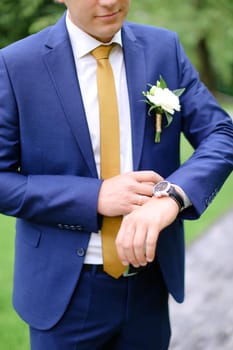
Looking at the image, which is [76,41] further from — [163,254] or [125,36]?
[163,254]

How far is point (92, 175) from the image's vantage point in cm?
222

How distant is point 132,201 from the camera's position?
207cm

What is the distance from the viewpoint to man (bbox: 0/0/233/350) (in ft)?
6.92

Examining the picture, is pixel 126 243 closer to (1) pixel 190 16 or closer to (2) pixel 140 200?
(2) pixel 140 200

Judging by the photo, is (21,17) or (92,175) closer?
(92,175)

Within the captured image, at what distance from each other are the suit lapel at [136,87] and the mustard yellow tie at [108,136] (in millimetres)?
61

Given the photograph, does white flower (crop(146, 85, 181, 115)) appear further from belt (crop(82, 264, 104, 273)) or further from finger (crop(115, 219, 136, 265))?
belt (crop(82, 264, 104, 273))

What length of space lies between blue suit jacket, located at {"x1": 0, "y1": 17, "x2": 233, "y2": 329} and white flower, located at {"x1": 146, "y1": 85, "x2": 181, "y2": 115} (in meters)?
0.05

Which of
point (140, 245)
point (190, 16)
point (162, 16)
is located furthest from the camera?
point (162, 16)

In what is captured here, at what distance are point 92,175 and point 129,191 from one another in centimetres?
20

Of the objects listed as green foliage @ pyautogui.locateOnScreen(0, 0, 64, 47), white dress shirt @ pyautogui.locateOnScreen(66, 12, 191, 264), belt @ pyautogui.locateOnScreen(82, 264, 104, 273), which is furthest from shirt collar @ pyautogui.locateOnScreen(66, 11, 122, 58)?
green foliage @ pyautogui.locateOnScreen(0, 0, 64, 47)

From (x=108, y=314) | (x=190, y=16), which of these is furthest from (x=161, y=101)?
(x=190, y=16)

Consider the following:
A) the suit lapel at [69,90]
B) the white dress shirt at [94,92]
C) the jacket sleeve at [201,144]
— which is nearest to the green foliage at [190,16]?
the jacket sleeve at [201,144]

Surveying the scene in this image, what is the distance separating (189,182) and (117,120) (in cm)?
33
